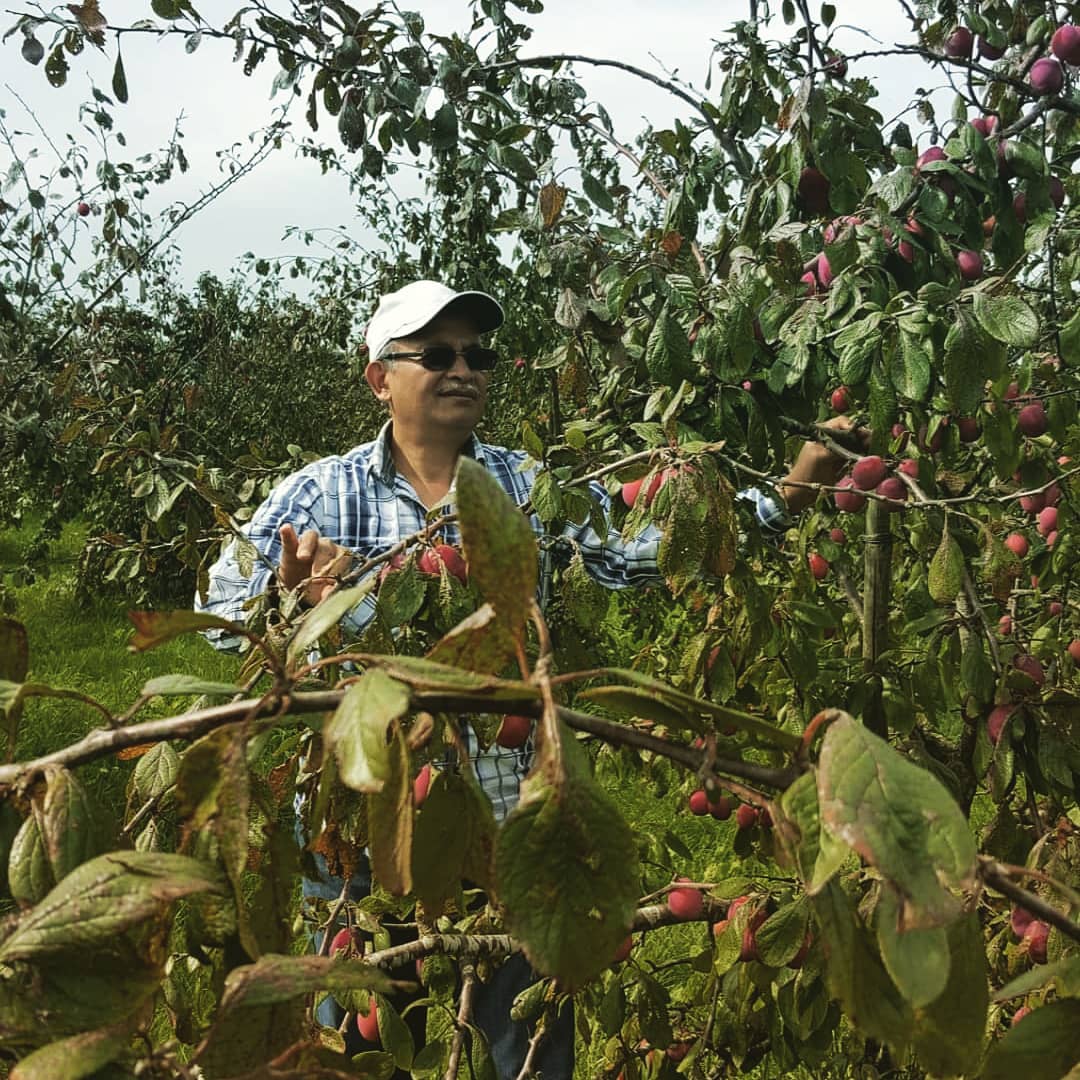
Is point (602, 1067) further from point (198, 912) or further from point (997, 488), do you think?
point (198, 912)

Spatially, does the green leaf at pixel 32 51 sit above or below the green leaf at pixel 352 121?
above

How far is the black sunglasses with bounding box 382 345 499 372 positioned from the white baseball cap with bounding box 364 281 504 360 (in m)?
0.05

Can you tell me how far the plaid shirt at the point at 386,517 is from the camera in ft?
5.96

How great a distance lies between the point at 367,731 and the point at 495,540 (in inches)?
3.2

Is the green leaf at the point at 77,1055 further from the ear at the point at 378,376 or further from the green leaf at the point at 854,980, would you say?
the ear at the point at 378,376

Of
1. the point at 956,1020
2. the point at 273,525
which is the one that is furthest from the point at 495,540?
the point at 273,525

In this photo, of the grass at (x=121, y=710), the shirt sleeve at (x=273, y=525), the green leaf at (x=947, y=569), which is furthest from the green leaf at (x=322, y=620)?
the shirt sleeve at (x=273, y=525)

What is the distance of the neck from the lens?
2057 mm

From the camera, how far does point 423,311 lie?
2.14 m

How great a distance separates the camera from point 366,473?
6.72 feet

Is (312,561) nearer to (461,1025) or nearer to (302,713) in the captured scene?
(461,1025)

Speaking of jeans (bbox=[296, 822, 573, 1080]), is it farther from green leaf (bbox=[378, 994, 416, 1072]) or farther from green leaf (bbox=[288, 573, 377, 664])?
green leaf (bbox=[288, 573, 377, 664])

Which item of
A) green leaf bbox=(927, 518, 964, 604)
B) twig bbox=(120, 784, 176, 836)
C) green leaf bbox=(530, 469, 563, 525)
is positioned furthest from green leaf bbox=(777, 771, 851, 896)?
green leaf bbox=(927, 518, 964, 604)

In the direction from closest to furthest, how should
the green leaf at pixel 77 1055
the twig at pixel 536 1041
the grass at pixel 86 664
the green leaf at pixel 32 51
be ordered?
1. the green leaf at pixel 77 1055
2. the twig at pixel 536 1041
3. the green leaf at pixel 32 51
4. the grass at pixel 86 664
